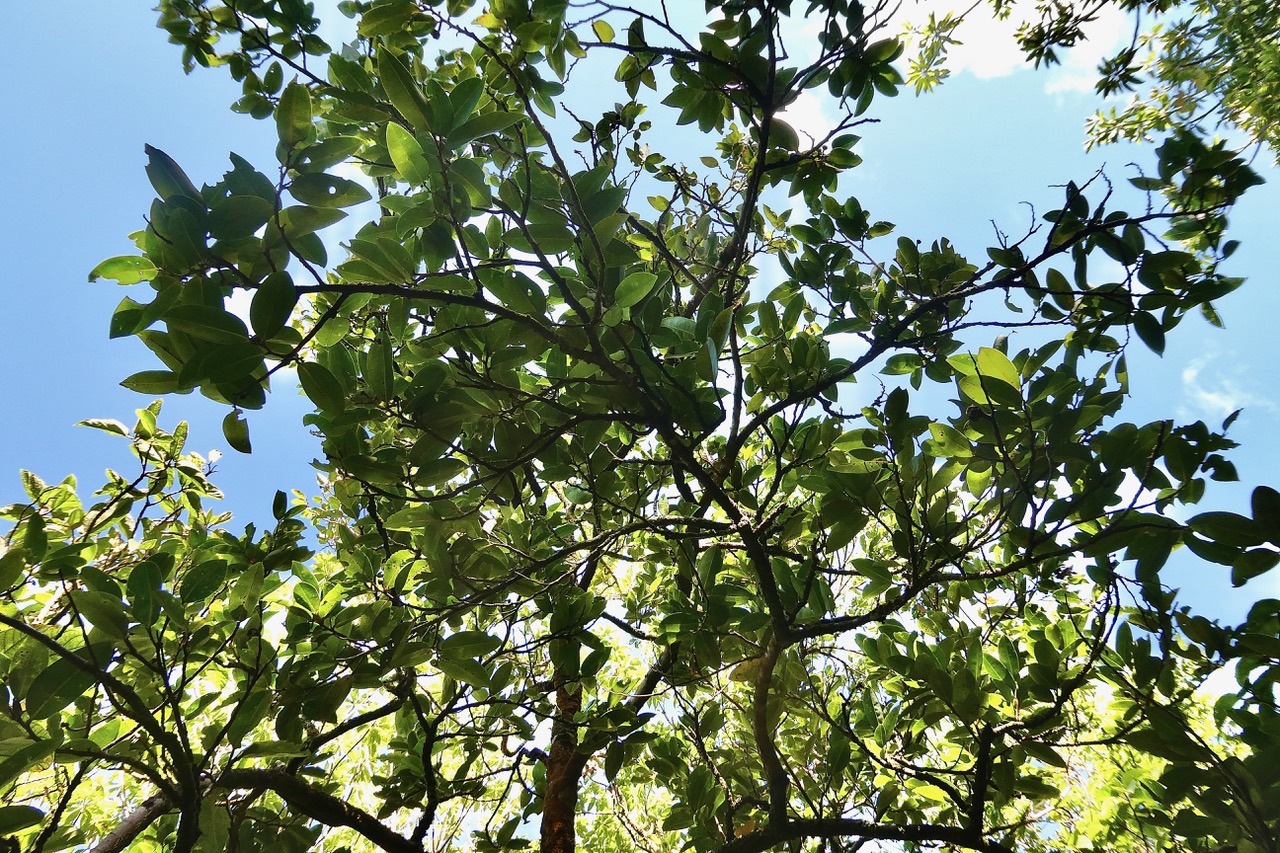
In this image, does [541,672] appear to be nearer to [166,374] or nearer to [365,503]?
[365,503]

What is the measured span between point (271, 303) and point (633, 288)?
70 centimetres

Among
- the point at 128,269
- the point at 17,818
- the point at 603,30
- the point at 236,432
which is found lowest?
the point at 17,818

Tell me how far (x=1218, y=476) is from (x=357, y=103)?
7.57ft

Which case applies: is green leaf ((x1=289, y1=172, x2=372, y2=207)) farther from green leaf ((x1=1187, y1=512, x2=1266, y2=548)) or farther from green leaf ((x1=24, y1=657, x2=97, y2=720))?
green leaf ((x1=1187, y1=512, x2=1266, y2=548))

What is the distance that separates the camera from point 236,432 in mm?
1385

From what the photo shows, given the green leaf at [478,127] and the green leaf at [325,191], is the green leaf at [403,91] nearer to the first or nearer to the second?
the green leaf at [478,127]

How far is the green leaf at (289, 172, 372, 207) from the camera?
123 cm

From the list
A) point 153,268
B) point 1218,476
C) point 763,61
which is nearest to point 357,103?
point 153,268

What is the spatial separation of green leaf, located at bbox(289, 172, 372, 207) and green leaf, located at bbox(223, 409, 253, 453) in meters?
0.47

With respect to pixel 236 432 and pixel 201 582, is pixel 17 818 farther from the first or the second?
pixel 236 432

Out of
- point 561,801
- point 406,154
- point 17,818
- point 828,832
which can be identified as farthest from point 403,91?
point 561,801

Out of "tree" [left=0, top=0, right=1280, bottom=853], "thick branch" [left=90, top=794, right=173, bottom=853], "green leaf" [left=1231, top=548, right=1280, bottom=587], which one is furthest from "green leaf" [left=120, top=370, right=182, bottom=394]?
"green leaf" [left=1231, top=548, right=1280, bottom=587]

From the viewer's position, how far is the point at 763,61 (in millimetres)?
1972

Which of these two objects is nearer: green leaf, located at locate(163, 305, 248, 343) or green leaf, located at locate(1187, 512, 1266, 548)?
green leaf, located at locate(163, 305, 248, 343)
